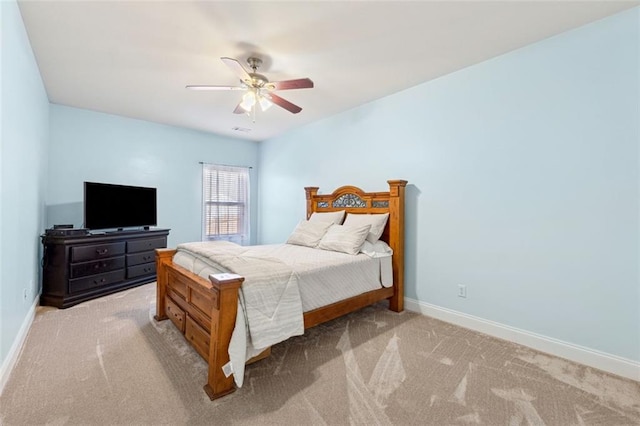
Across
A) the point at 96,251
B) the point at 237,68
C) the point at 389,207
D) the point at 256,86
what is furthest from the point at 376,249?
the point at 96,251

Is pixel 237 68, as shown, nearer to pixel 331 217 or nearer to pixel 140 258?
pixel 331 217

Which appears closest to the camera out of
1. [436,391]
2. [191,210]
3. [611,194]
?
[436,391]

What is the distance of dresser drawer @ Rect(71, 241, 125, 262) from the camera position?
11.1 feet

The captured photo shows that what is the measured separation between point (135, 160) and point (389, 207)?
13.3 feet

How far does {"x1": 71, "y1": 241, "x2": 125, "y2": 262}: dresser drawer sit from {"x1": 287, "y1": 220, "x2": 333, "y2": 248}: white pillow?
229 centimetres

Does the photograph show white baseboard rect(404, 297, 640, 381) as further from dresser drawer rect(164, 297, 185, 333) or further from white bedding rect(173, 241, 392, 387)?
dresser drawer rect(164, 297, 185, 333)

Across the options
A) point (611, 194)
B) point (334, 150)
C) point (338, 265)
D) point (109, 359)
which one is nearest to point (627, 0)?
point (611, 194)

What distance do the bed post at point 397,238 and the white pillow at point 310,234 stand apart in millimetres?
823

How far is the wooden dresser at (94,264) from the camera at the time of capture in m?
3.27

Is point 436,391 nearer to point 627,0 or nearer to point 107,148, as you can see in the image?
point 627,0

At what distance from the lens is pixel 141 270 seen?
411cm

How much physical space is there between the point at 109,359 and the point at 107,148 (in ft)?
11.3

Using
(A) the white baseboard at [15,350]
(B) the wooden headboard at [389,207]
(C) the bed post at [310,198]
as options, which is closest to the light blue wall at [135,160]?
(A) the white baseboard at [15,350]

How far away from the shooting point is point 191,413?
1.61 meters
